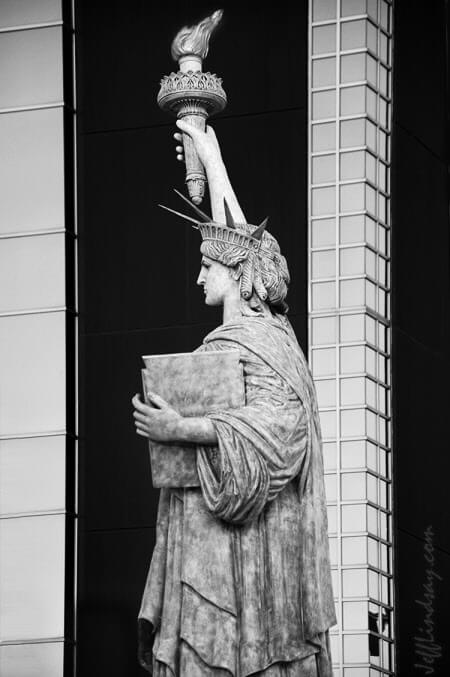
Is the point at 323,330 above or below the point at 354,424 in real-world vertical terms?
above

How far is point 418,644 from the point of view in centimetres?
1888

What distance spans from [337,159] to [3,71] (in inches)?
131

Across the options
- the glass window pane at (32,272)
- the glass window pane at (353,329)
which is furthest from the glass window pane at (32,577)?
the glass window pane at (353,329)

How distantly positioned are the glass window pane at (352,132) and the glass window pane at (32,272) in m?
2.70

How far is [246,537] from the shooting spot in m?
14.0

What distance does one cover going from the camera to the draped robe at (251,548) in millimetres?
13805

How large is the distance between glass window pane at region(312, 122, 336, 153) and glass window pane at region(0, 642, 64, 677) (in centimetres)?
476

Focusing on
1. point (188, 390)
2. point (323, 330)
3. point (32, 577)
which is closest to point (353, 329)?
point (323, 330)

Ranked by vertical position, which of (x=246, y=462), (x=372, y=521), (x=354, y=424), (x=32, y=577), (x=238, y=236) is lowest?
(x=32, y=577)

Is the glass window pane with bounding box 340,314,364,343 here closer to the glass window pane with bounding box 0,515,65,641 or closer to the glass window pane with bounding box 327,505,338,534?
the glass window pane with bounding box 327,505,338,534

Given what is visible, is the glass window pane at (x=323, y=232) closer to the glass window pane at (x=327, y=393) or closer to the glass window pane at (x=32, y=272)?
the glass window pane at (x=327, y=393)

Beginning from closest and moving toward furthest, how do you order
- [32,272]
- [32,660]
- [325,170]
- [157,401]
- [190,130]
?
[157,401], [190,130], [325,170], [32,660], [32,272]

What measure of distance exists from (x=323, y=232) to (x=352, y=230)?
0.25m

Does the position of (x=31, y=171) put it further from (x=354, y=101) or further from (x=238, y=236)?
(x=238, y=236)
